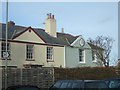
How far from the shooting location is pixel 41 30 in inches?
1993

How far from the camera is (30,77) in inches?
1342

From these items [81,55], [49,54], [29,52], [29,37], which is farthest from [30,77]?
[81,55]

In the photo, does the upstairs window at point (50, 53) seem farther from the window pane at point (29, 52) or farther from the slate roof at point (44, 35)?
the window pane at point (29, 52)

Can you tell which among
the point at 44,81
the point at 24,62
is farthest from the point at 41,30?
the point at 44,81

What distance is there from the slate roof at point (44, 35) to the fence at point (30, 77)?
7530 millimetres

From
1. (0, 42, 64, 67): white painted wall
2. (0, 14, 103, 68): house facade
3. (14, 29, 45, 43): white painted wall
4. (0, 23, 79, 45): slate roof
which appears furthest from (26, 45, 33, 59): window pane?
(0, 23, 79, 45): slate roof

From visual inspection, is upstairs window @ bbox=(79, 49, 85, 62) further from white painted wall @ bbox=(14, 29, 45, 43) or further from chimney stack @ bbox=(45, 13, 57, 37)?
white painted wall @ bbox=(14, 29, 45, 43)

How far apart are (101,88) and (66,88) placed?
84.3 inches

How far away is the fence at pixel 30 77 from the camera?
32.1 meters

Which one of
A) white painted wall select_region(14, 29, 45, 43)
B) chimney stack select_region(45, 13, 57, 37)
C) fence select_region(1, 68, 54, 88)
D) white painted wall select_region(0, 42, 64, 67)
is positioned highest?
chimney stack select_region(45, 13, 57, 37)

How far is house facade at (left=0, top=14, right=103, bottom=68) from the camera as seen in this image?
4156 centimetres

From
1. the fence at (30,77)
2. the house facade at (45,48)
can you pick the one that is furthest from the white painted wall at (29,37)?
the fence at (30,77)

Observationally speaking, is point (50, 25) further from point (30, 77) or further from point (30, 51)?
point (30, 77)

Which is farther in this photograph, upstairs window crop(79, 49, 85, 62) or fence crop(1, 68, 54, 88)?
upstairs window crop(79, 49, 85, 62)
